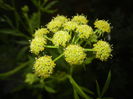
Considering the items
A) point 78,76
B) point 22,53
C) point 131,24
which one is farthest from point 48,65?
point 131,24

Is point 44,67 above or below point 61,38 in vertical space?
below

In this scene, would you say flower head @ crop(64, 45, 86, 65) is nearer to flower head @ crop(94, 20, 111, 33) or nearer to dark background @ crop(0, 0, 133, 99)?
flower head @ crop(94, 20, 111, 33)

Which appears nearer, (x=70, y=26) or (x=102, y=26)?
Result: (x=70, y=26)

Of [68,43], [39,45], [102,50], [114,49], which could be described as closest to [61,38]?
[68,43]

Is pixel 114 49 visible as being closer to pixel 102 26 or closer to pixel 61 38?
pixel 102 26

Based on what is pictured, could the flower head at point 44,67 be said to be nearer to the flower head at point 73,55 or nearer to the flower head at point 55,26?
the flower head at point 73,55

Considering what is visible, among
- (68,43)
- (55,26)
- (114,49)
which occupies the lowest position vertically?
(114,49)

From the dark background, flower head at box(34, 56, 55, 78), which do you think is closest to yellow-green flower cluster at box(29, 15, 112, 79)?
flower head at box(34, 56, 55, 78)

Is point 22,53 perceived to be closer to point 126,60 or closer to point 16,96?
point 16,96

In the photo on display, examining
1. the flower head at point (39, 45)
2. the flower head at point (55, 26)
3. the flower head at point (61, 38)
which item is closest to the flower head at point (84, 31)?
the flower head at point (61, 38)
